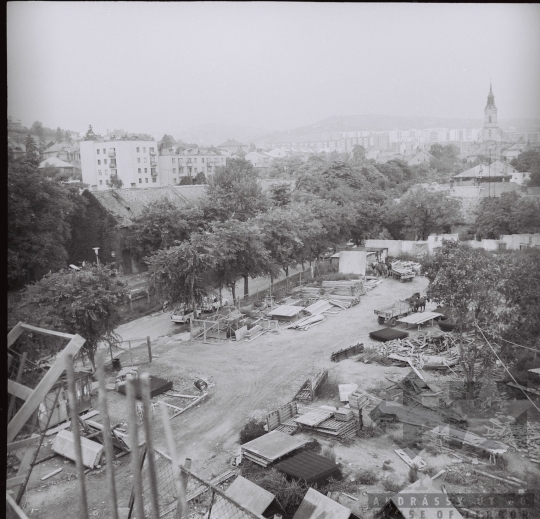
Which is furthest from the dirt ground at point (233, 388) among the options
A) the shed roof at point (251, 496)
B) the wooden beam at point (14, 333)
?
the wooden beam at point (14, 333)

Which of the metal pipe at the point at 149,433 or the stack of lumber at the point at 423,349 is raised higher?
the metal pipe at the point at 149,433

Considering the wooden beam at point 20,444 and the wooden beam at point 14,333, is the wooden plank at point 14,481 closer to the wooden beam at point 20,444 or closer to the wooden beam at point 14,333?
the wooden beam at point 20,444

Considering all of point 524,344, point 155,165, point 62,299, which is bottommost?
point 524,344

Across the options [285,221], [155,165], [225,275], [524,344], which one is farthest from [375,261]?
[155,165]

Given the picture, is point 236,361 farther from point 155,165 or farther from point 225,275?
point 155,165

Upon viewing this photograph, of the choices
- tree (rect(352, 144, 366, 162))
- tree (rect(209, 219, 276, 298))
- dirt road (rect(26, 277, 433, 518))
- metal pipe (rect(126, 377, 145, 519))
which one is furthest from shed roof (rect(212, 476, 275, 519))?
tree (rect(352, 144, 366, 162))

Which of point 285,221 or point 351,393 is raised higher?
point 285,221

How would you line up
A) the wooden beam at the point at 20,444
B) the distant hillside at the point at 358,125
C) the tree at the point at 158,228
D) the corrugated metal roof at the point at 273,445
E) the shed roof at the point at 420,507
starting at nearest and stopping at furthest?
the wooden beam at the point at 20,444, the shed roof at the point at 420,507, the corrugated metal roof at the point at 273,445, the tree at the point at 158,228, the distant hillside at the point at 358,125
